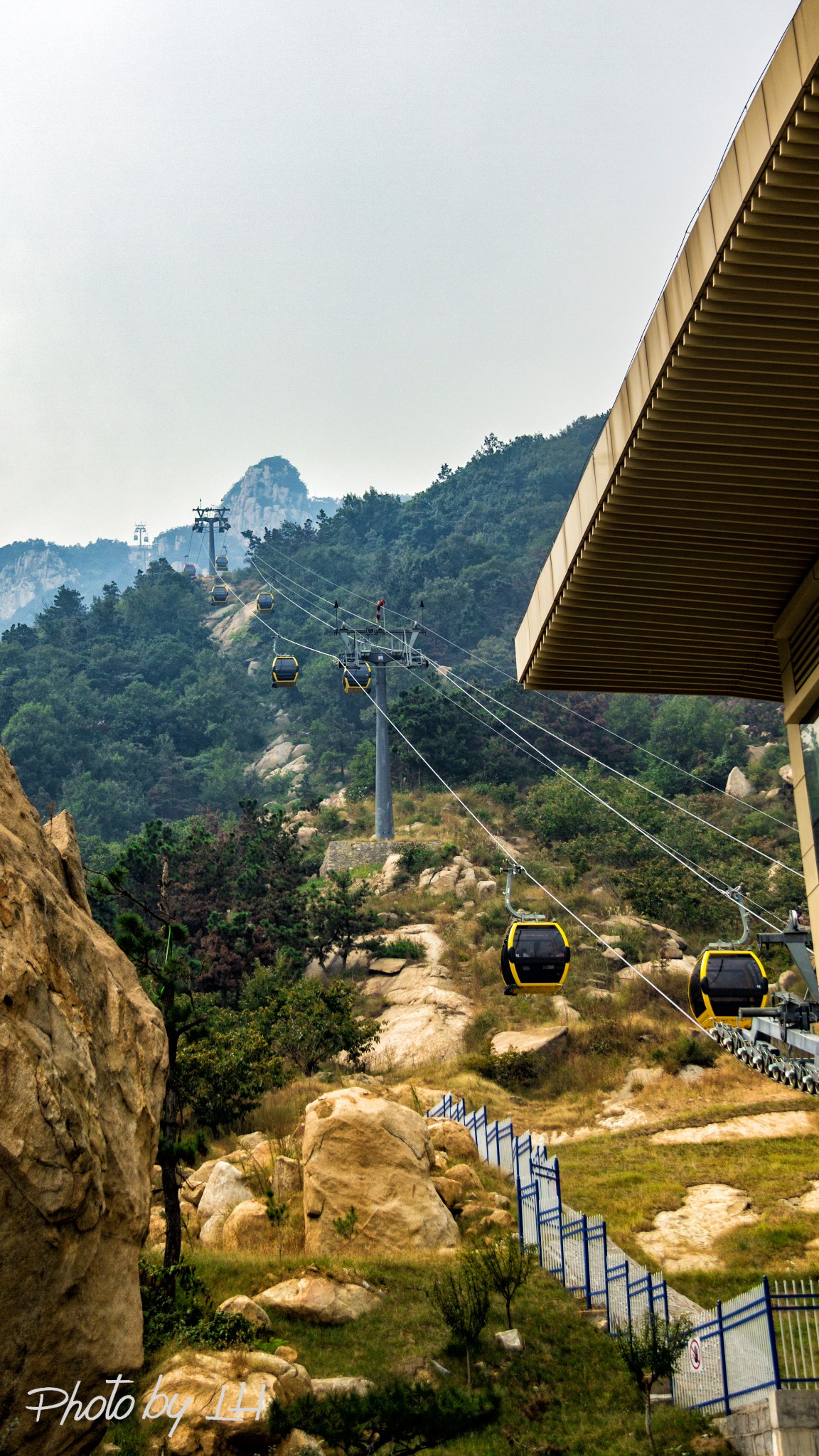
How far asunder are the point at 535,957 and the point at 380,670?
97.8ft

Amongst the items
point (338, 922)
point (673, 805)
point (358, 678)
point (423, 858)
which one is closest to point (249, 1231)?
point (338, 922)

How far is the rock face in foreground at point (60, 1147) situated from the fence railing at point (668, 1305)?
6.09 meters

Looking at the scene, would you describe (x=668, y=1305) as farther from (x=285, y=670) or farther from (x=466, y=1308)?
(x=285, y=670)

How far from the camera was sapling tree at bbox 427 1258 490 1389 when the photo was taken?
12789 mm

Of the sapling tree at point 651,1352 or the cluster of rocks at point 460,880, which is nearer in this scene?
the sapling tree at point 651,1352

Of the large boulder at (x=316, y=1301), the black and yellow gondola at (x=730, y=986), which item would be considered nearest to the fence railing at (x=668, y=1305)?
the large boulder at (x=316, y=1301)

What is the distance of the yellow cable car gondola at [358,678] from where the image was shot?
43094mm

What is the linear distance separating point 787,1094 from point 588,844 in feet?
60.0

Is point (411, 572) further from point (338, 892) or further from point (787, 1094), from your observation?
point (787, 1094)

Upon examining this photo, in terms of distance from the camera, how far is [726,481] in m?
11.5

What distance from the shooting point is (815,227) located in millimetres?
8336

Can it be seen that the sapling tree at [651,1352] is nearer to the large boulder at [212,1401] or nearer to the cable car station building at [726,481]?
the large boulder at [212,1401]

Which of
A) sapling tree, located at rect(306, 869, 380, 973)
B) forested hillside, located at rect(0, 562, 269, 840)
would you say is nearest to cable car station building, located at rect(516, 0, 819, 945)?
sapling tree, located at rect(306, 869, 380, 973)

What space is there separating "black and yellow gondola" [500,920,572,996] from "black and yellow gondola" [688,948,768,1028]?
3.23 metres
